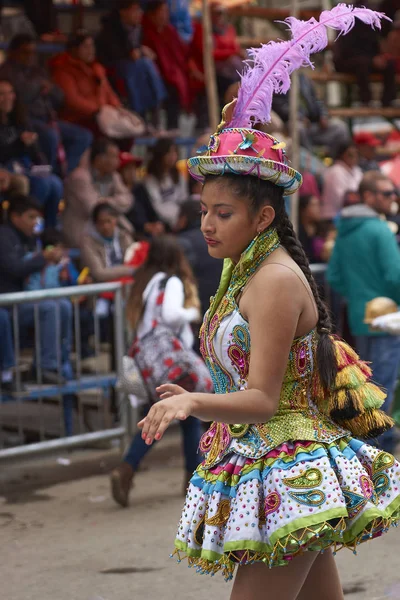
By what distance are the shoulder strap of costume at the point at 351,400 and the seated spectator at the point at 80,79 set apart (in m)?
6.64

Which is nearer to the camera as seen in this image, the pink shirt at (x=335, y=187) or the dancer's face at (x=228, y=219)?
the dancer's face at (x=228, y=219)

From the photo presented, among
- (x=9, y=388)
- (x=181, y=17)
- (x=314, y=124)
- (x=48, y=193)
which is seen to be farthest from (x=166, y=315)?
(x=314, y=124)

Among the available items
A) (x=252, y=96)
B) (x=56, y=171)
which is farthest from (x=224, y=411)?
(x=56, y=171)

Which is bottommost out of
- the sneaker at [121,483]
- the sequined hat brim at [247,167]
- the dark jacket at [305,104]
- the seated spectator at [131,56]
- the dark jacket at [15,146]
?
the sneaker at [121,483]

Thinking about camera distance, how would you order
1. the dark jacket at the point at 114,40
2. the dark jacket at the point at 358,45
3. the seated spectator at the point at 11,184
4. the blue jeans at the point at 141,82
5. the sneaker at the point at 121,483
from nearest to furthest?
1. the sneaker at the point at 121,483
2. the seated spectator at the point at 11,184
3. the dark jacket at the point at 114,40
4. the blue jeans at the point at 141,82
5. the dark jacket at the point at 358,45

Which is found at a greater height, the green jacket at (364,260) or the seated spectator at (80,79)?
the seated spectator at (80,79)

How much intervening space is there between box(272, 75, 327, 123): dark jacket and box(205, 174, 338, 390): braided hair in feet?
25.7

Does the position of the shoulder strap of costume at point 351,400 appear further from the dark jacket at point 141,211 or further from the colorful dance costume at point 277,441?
the dark jacket at point 141,211

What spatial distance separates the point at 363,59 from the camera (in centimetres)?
1267

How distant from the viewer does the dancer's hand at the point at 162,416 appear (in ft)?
8.29

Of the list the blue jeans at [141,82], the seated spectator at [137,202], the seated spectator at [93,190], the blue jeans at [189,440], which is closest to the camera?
the blue jeans at [189,440]

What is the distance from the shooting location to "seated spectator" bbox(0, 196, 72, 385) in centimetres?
660

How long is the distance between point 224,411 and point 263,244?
21.1 inches

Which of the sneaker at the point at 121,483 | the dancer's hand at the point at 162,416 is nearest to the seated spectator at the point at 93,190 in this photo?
the sneaker at the point at 121,483
